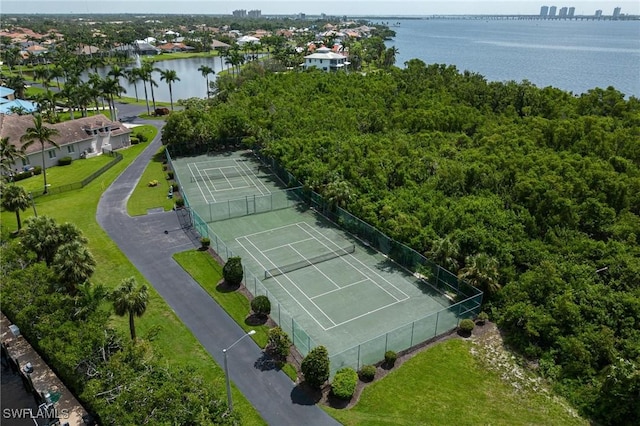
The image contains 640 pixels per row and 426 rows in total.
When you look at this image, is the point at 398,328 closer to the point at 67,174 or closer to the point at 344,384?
the point at 344,384

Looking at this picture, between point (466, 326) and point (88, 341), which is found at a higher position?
point (88, 341)

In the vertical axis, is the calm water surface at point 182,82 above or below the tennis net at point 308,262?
above

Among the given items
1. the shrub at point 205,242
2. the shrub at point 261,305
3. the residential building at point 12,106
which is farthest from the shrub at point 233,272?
the residential building at point 12,106

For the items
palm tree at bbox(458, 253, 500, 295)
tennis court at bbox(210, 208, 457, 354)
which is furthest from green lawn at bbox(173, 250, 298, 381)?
palm tree at bbox(458, 253, 500, 295)

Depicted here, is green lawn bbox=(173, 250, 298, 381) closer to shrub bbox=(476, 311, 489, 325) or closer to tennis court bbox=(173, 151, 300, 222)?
tennis court bbox=(173, 151, 300, 222)

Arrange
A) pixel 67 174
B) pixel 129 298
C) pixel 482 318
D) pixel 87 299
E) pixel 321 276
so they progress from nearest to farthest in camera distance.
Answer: pixel 129 298, pixel 87 299, pixel 482 318, pixel 321 276, pixel 67 174

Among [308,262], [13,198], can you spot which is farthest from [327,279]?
[13,198]

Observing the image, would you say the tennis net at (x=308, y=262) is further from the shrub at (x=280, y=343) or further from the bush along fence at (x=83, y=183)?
the bush along fence at (x=83, y=183)
